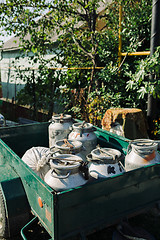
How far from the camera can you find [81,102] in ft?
21.1

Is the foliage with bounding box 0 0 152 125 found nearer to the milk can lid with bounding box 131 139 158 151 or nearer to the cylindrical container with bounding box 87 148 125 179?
the milk can lid with bounding box 131 139 158 151

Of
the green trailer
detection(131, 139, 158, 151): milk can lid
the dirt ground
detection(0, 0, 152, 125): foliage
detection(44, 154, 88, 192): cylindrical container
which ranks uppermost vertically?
detection(0, 0, 152, 125): foliage

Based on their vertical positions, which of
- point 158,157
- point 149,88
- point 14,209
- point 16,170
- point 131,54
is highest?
point 131,54

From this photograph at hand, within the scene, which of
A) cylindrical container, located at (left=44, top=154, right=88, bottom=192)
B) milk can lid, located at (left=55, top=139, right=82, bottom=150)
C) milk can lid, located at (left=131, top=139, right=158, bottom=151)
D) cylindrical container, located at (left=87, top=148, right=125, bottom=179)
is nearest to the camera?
cylindrical container, located at (left=44, top=154, right=88, bottom=192)

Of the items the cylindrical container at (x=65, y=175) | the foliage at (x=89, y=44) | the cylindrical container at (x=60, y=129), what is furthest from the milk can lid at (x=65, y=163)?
the foliage at (x=89, y=44)

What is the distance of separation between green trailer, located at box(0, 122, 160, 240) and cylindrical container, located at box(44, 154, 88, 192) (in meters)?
0.12

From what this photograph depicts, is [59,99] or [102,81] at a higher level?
[102,81]

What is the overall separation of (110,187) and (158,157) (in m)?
0.75

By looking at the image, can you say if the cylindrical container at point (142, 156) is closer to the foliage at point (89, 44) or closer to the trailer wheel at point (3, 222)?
the trailer wheel at point (3, 222)

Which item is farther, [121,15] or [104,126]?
[121,15]

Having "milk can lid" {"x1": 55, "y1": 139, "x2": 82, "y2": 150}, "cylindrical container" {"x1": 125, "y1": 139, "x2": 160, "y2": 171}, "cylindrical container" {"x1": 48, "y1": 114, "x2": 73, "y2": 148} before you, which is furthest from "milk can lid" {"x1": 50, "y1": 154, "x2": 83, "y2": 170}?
"cylindrical container" {"x1": 48, "y1": 114, "x2": 73, "y2": 148}

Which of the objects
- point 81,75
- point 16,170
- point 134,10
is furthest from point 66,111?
point 16,170

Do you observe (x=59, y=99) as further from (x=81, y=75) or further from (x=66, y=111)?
(x=81, y=75)

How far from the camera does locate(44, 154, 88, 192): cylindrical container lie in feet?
6.28
